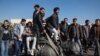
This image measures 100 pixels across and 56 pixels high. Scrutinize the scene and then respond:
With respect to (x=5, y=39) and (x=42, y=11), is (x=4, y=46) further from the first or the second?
(x=42, y=11)

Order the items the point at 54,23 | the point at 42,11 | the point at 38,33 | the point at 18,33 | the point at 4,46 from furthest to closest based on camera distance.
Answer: the point at 18,33, the point at 4,46, the point at 54,23, the point at 38,33, the point at 42,11

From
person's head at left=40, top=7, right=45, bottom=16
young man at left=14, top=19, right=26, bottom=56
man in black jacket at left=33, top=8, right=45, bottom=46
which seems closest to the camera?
person's head at left=40, top=7, right=45, bottom=16

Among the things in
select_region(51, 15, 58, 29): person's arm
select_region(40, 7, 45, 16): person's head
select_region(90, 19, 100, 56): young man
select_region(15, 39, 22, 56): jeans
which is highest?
select_region(40, 7, 45, 16): person's head

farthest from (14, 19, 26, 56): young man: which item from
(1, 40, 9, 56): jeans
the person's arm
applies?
the person's arm

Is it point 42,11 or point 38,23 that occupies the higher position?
point 42,11

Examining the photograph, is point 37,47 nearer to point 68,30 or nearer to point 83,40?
point 68,30

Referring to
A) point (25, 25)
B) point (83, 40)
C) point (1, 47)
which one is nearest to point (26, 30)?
point (25, 25)

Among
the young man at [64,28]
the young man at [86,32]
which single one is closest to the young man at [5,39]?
the young man at [64,28]

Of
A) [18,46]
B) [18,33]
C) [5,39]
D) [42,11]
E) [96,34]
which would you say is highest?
[42,11]

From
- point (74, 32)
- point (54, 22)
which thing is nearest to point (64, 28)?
point (74, 32)

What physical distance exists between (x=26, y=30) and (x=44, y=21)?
1.25 metres

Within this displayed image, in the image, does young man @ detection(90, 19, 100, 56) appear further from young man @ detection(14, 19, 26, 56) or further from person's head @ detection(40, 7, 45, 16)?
young man @ detection(14, 19, 26, 56)

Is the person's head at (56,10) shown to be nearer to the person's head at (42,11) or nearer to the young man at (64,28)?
the person's head at (42,11)

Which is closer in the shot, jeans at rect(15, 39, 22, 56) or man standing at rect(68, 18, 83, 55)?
jeans at rect(15, 39, 22, 56)
